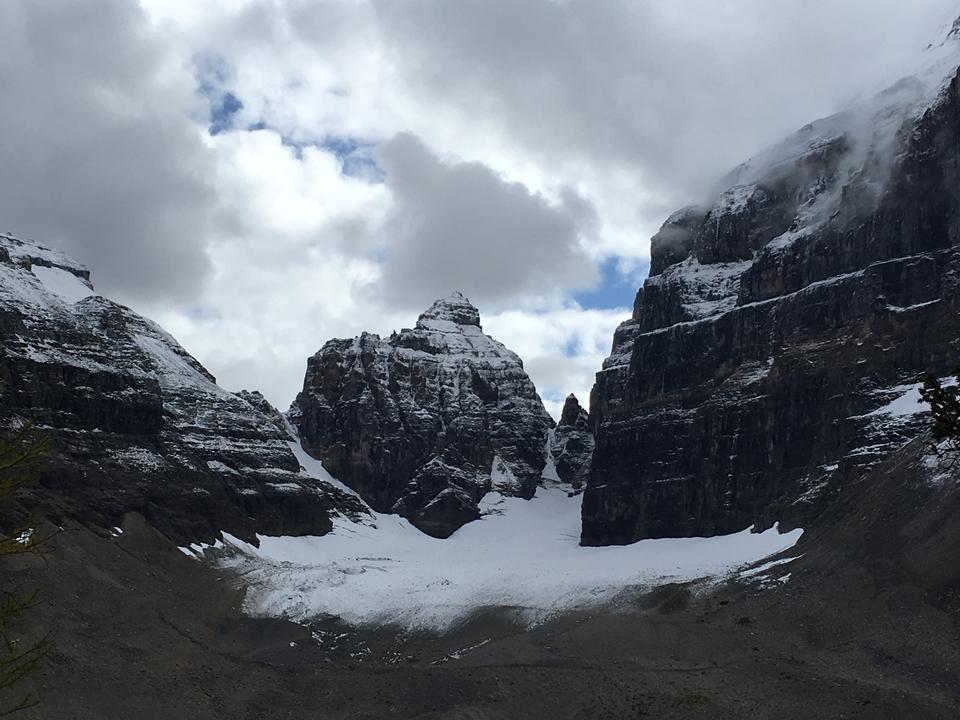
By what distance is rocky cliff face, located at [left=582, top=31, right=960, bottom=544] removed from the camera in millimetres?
128500

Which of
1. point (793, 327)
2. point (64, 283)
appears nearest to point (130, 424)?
point (64, 283)

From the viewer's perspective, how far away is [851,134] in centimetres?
16075

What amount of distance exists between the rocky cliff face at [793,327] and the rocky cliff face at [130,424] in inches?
1962

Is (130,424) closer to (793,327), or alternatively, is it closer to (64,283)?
(64,283)

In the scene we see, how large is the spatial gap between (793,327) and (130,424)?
82.2 metres

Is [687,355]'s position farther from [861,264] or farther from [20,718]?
[20,718]

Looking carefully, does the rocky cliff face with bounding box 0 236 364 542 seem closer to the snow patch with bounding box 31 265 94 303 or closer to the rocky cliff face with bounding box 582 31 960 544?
the snow patch with bounding box 31 265 94 303

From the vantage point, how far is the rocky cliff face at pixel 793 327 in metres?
128

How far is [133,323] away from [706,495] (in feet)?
282

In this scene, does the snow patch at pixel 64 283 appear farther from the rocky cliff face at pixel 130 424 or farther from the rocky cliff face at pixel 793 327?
the rocky cliff face at pixel 793 327

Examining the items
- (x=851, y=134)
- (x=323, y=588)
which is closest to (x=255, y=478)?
(x=323, y=588)

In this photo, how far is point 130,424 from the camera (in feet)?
436

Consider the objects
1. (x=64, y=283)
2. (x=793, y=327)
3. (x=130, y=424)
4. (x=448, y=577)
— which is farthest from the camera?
(x=64, y=283)

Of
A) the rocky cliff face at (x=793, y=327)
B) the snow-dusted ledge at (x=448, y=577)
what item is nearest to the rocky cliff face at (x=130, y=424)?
the snow-dusted ledge at (x=448, y=577)
